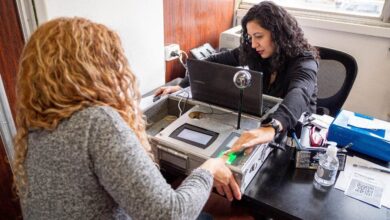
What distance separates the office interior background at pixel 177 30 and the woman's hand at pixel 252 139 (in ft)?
2.46

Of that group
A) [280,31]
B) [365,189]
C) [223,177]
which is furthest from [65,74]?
[280,31]

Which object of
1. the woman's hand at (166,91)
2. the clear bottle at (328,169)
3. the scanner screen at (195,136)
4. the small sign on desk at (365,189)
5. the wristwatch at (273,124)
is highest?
the wristwatch at (273,124)

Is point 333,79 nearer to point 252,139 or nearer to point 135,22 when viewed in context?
point 252,139

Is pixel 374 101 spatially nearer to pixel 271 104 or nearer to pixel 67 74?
pixel 271 104

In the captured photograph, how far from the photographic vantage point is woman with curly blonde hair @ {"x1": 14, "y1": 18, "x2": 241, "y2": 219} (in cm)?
61

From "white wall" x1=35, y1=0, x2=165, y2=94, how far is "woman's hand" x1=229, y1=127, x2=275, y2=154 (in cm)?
75

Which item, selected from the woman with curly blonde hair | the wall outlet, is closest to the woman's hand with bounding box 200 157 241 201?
the woman with curly blonde hair

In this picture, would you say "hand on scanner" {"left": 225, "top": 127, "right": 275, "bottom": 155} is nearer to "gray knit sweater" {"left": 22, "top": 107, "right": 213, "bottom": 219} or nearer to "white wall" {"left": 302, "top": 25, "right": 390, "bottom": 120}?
"gray knit sweater" {"left": 22, "top": 107, "right": 213, "bottom": 219}

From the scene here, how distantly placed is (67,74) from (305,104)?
0.95 meters

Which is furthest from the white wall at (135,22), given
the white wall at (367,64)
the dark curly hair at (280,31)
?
the white wall at (367,64)

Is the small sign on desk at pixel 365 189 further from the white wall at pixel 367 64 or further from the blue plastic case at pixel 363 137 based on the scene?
the white wall at pixel 367 64

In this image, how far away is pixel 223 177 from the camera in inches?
34.2

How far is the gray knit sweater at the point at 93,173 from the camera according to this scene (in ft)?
1.99

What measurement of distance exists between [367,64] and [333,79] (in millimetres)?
823
